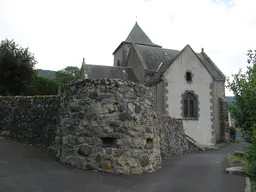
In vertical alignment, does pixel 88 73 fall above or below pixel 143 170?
above

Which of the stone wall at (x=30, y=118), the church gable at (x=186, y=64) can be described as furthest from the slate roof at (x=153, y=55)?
the stone wall at (x=30, y=118)

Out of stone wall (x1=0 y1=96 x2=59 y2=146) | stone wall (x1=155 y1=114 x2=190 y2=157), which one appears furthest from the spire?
stone wall (x1=0 y1=96 x2=59 y2=146)

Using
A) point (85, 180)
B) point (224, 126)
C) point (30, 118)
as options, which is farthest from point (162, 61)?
point (85, 180)

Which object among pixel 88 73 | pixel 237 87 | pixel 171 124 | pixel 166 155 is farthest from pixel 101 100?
pixel 88 73

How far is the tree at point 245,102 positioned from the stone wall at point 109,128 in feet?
9.90

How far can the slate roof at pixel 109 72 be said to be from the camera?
27.9 meters

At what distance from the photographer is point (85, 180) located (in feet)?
21.6

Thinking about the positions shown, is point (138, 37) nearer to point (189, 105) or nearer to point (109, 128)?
point (189, 105)

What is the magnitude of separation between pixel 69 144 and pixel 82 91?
1630mm

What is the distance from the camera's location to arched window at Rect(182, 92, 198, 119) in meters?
25.4

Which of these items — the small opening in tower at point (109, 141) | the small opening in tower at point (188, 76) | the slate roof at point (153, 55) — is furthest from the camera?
the slate roof at point (153, 55)

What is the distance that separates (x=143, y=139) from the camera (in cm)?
826

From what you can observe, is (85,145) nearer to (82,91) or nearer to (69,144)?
(69,144)

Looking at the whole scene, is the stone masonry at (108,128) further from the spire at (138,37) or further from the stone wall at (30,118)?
the spire at (138,37)
